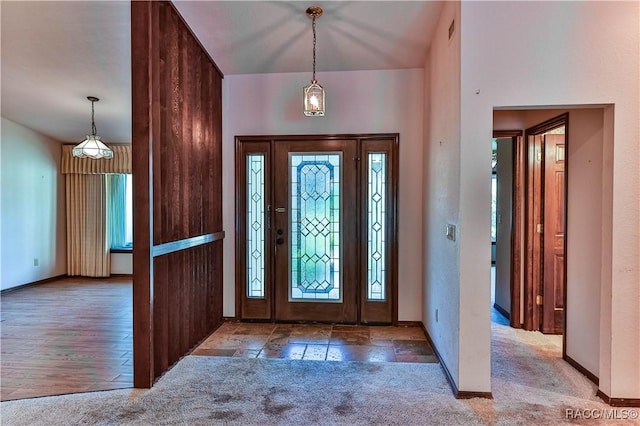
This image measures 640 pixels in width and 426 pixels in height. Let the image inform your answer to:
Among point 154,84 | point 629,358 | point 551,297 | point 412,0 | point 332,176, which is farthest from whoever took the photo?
point 332,176

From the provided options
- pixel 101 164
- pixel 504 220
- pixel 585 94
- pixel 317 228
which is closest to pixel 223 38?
pixel 317 228

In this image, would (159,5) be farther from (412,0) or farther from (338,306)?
(338,306)

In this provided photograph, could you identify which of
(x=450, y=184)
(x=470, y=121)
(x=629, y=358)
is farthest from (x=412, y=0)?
(x=629, y=358)

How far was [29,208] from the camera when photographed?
6.03 metres

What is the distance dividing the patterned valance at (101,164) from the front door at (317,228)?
3.50 meters

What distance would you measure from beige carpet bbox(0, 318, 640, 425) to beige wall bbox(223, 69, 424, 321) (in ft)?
4.24

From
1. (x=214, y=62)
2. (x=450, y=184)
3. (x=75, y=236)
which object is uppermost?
(x=214, y=62)

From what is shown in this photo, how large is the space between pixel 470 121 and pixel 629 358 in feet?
6.16

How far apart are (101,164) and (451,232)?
6232 mm

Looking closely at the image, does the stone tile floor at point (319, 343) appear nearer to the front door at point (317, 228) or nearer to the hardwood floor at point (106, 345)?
the hardwood floor at point (106, 345)

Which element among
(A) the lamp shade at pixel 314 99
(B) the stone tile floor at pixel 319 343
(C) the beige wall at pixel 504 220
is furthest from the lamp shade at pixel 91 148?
(C) the beige wall at pixel 504 220

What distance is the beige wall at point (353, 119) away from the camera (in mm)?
4047

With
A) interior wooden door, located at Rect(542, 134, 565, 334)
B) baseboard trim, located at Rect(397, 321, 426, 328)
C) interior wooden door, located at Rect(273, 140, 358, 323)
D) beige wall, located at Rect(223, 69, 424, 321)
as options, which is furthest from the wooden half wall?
interior wooden door, located at Rect(542, 134, 565, 334)

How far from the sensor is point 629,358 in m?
2.44
